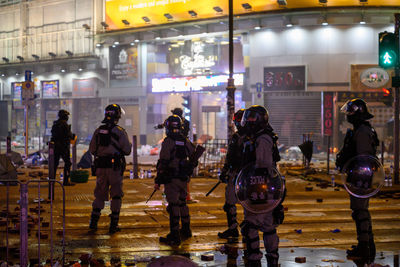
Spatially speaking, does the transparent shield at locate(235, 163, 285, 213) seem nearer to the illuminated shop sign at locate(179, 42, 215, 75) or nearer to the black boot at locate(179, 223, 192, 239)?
the black boot at locate(179, 223, 192, 239)

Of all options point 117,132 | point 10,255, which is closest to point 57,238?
point 10,255

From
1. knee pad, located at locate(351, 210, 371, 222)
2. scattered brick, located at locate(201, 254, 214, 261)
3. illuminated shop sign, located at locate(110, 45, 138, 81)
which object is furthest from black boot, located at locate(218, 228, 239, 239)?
illuminated shop sign, located at locate(110, 45, 138, 81)

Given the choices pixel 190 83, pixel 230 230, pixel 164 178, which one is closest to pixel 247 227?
pixel 164 178

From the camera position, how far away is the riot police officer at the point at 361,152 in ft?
25.3

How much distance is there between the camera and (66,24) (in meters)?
41.0

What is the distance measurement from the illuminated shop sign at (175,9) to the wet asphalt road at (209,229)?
17420 millimetres

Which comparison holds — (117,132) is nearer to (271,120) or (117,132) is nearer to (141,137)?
(271,120)

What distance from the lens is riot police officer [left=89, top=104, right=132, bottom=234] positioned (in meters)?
9.26

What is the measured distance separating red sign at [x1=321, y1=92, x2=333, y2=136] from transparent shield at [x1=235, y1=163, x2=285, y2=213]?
24.3 metres

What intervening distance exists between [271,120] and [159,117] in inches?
343

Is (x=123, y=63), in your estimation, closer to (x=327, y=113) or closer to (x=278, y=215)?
(x=327, y=113)

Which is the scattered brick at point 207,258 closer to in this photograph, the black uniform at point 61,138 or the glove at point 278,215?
the glove at point 278,215

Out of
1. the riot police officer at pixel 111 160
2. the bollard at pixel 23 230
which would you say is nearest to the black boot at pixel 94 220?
the riot police officer at pixel 111 160

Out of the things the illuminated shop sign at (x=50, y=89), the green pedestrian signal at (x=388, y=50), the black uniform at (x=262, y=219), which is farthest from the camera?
the illuminated shop sign at (x=50, y=89)
